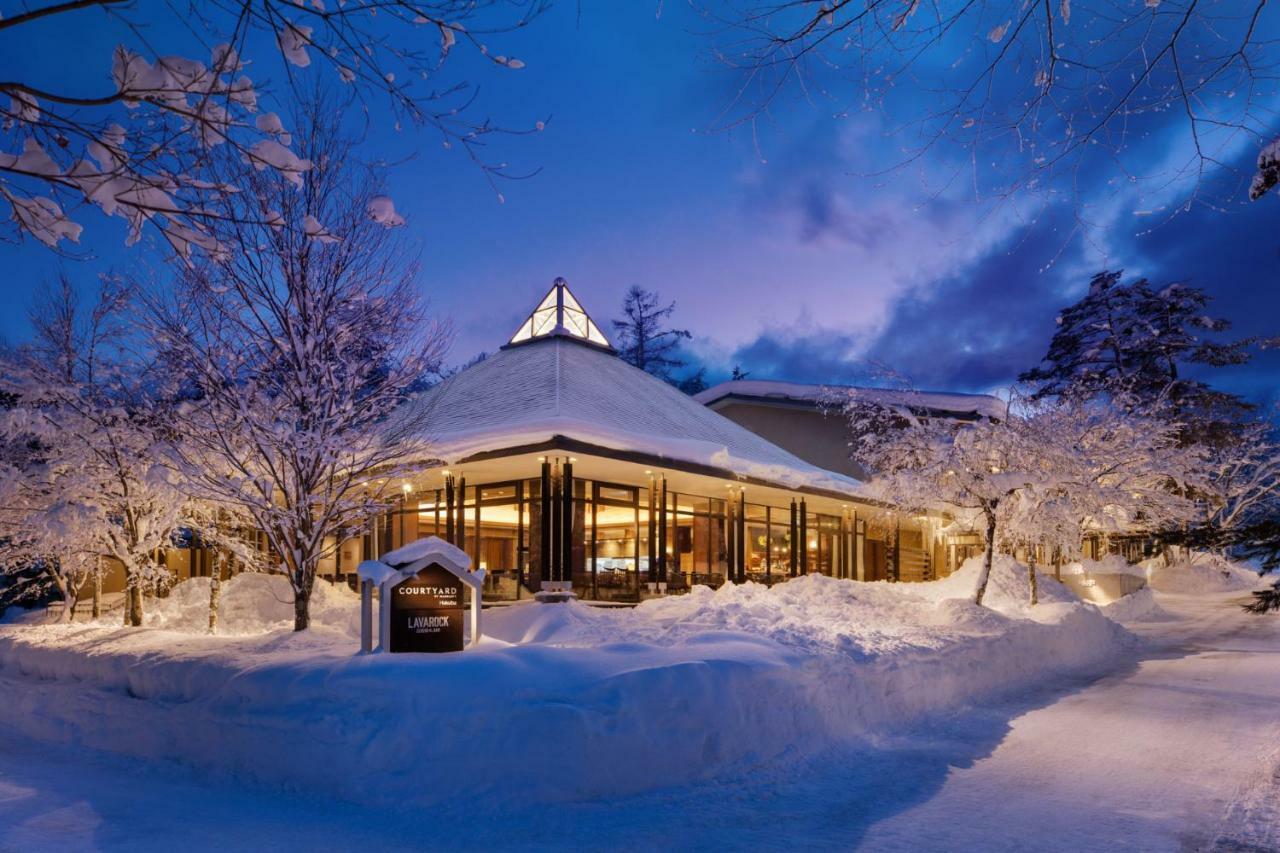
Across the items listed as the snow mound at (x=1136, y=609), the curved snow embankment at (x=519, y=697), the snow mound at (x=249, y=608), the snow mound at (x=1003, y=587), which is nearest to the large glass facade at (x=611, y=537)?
the snow mound at (x=249, y=608)

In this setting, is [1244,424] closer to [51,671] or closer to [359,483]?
[359,483]

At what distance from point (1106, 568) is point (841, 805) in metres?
34.4

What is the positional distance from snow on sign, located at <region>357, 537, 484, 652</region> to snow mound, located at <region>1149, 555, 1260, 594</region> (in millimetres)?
37947

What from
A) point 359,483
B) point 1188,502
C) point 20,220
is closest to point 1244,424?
point 1188,502

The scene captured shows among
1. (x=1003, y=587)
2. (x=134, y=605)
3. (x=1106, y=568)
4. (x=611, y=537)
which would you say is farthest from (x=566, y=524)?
(x=1106, y=568)

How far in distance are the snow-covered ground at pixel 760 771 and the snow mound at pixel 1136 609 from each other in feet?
48.9

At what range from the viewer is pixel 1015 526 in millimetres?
20672

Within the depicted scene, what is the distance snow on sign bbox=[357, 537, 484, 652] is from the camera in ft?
31.8

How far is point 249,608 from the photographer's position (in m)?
17.8

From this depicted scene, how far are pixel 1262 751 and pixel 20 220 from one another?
11668 mm

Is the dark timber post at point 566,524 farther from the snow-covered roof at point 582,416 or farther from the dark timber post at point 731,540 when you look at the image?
the dark timber post at point 731,540

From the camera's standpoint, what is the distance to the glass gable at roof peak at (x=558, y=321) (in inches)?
989

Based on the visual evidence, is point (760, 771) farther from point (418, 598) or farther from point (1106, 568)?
point (1106, 568)

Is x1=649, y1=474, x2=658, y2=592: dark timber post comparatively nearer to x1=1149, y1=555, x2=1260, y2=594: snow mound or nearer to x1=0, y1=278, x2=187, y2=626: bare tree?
x1=0, y1=278, x2=187, y2=626: bare tree
